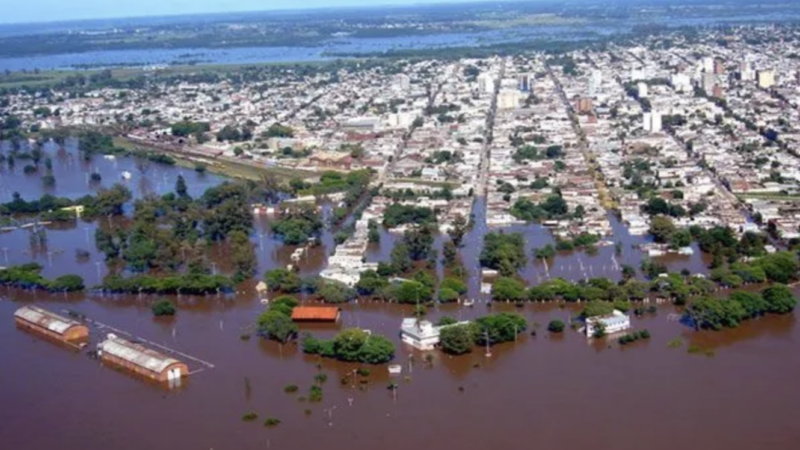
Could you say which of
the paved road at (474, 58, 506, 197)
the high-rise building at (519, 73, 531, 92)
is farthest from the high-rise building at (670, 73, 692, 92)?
the paved road at (474, 58, 506, 197)

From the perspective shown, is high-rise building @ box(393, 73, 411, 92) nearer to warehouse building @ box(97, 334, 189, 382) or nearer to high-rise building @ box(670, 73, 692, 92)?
high-rise building @ box(670, 73, 692, 92)

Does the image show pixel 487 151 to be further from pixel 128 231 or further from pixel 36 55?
pixel 36 55

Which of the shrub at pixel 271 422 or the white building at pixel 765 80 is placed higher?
the white building at pixel 765 80

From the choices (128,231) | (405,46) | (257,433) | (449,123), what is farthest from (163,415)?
(405,46)

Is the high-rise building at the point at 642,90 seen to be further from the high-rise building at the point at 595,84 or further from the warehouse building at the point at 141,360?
the warehouse building at the point at 141,360

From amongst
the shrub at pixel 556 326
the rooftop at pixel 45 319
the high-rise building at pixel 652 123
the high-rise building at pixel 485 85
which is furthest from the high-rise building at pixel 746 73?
the rooftop at pixel 45 319

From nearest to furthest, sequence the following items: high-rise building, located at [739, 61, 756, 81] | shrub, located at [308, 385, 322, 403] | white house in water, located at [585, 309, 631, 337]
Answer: shrub, located at [308, 385, 322, 403]
white house in water, located at [585, 309, 631, 337]
high-rise building, located at [739, 61, 756, 81]
